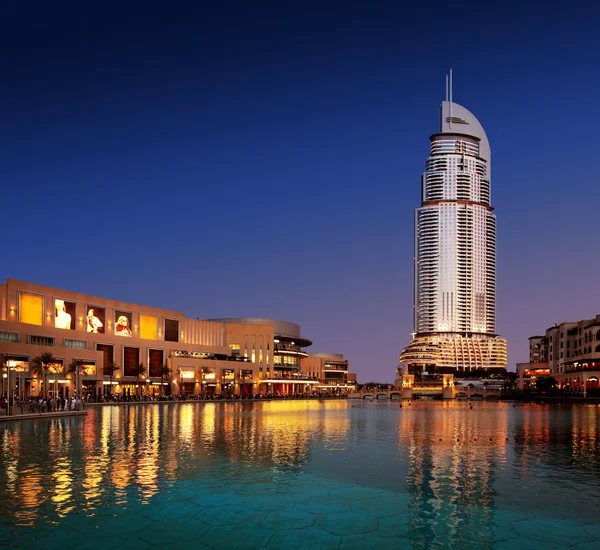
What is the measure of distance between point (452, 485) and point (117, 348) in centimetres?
11072

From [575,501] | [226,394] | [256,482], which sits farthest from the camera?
[226,394]

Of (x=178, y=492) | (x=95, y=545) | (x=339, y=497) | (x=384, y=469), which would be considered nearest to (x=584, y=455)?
(x=384, y=469)

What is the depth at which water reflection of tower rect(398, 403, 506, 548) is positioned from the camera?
18.1 m

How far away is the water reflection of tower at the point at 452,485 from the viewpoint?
1809cm

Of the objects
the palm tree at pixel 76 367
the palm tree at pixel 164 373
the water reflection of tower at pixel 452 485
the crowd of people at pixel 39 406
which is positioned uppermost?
the water reflection of tower at pixel 452 485

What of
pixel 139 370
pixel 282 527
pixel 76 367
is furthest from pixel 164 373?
pixel 282 527

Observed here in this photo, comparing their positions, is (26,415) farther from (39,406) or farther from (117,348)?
(117,348)

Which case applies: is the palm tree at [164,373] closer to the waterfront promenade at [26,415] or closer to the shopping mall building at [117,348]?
the shopping mall building at [117,348]

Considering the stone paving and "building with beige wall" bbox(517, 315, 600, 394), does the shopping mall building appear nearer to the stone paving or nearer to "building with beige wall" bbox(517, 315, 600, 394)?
the stone paving

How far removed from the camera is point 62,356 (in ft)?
345

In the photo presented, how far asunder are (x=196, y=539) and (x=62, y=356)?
95.0 m

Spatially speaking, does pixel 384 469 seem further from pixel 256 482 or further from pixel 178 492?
pixel 178 492

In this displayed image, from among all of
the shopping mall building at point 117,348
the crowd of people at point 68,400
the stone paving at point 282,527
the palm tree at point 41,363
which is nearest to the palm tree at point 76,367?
the shopping mall building at point 117,348

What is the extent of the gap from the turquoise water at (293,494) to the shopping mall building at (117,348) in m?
41.9
